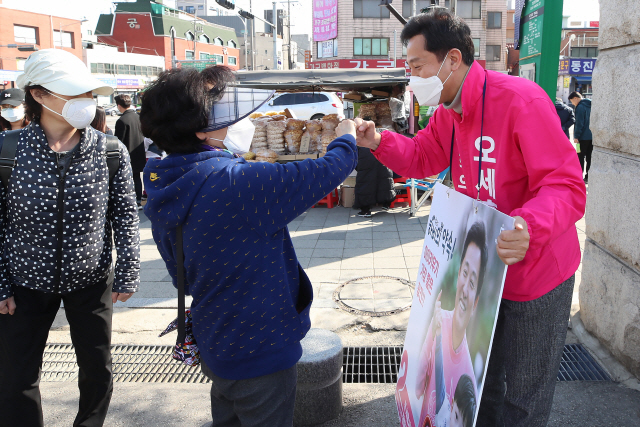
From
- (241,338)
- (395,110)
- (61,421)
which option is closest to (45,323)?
(61,421)

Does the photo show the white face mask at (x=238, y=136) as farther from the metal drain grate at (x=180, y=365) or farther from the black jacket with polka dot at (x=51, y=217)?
the metal drain grate at (x=180, y=365)

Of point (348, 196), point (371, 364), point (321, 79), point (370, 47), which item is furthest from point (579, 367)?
point (370, 47)

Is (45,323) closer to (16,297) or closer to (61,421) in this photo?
(16,297)

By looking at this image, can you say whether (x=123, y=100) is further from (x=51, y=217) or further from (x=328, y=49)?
(x=328, y=49)

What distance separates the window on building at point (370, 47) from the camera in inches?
1435

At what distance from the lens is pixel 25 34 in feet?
143

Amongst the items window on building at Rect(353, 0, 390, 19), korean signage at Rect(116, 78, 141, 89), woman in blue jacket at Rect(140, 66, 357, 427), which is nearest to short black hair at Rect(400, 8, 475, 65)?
woman in blue jacket at Rect(140, 66, 357, 427)

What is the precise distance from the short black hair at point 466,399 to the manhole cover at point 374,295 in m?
2.46

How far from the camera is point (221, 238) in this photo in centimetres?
163

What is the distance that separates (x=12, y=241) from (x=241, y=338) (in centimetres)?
132

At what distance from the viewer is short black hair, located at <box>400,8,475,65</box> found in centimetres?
192

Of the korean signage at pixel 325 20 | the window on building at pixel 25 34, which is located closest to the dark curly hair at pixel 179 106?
the korean signage at pixel 325 20

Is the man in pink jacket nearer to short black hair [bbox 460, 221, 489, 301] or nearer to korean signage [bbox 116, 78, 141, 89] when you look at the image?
short black hair [bbox 460, 221, 489, 301]

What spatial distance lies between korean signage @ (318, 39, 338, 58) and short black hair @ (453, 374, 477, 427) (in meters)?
36.9
